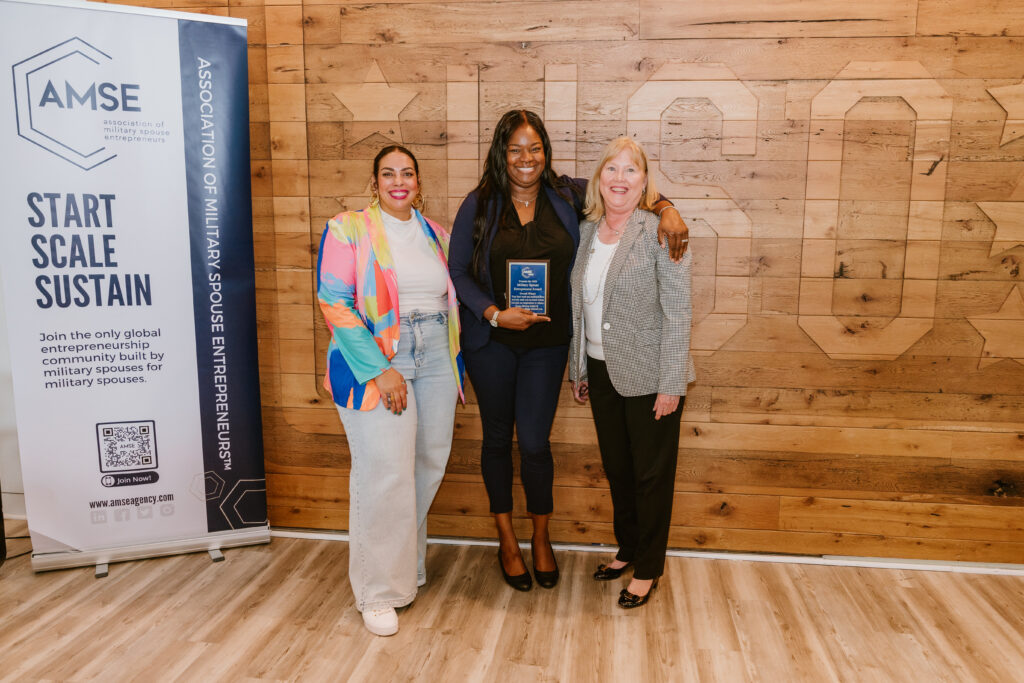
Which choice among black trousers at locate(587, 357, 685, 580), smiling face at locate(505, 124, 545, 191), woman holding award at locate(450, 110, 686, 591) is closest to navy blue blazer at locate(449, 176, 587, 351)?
woman holding award at locate(450, 110, 686, 591)

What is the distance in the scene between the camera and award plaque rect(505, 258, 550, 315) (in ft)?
7.55

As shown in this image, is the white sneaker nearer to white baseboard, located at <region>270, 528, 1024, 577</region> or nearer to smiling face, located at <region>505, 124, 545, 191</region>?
white baseboard, located at <region>270, 528, 1024, 577</region>

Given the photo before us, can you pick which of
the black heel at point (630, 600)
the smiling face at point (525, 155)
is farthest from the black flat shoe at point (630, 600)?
the smiling face at point (525, 155)

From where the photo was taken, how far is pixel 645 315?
87.8 inches

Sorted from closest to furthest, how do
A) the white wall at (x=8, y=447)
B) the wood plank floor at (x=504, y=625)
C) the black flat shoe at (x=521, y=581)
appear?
1. the wood plank floor at (x=504, y=625)
2. the black flat shoe at (x=521, y=581)
3. the white wall at (x=8, y=447)

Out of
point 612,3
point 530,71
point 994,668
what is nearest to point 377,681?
point 994,668

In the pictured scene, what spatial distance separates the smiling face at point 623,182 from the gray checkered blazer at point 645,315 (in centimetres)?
5

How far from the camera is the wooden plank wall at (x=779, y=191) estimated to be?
256 cm

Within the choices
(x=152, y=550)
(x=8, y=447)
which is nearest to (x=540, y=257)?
(x=152, y=550)

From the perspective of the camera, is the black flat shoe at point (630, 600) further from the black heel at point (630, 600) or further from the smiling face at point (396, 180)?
the smiling face at point (396, 180)

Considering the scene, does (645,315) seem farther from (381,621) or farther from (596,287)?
(381,621)

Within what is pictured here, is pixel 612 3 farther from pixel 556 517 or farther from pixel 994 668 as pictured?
pixel 994 668

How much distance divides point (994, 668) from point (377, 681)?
184 cm

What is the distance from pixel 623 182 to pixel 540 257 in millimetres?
359
